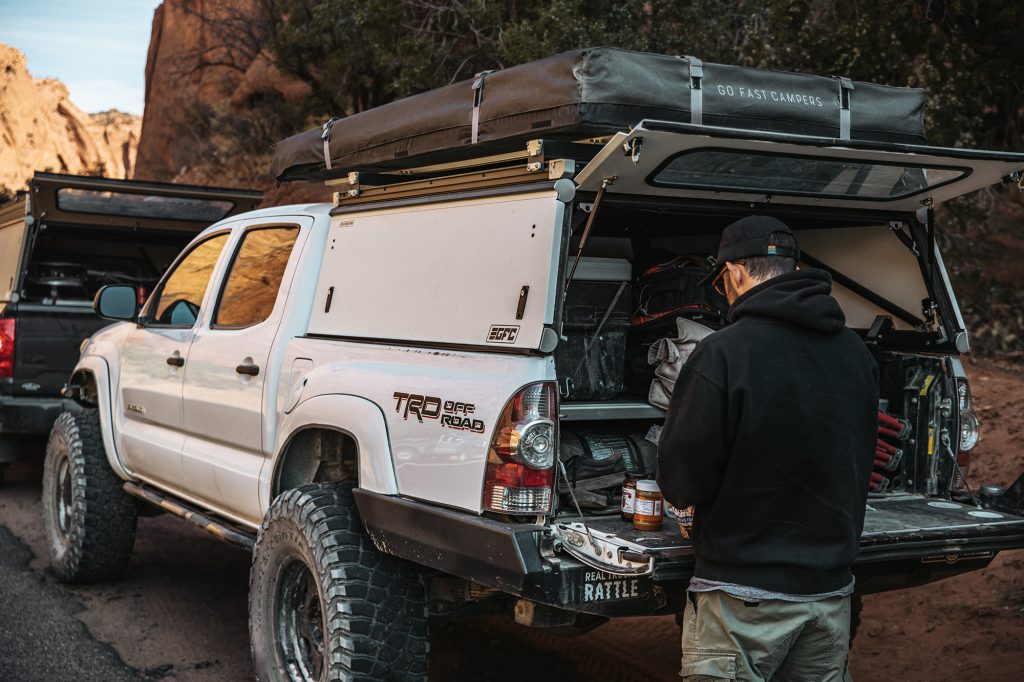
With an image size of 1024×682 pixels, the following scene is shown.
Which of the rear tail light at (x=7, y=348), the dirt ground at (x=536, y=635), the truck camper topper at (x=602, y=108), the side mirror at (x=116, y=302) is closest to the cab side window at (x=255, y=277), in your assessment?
the truck camper topper at (x=602, y=108)

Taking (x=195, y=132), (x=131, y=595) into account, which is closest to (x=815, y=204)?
(x=131, y=595)

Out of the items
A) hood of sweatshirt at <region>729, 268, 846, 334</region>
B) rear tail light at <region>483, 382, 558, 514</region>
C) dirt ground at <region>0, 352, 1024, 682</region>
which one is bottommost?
dirt ground at <region>0, 352, 1024, 682</region>

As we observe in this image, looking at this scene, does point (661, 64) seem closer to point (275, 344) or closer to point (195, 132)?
point (275, 344)

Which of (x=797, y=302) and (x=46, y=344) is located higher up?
(x=797, y=302)

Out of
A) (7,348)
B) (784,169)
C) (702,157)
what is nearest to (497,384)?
(702,157)

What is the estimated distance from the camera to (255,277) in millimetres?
5098

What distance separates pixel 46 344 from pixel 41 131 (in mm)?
40479

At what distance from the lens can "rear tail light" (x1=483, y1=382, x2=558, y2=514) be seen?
10.8 ft

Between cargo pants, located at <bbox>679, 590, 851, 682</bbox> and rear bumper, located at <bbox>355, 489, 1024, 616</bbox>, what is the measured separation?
0.22 m

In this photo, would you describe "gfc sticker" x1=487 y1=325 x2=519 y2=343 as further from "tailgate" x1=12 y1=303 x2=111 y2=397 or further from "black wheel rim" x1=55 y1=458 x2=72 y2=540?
"tailgate" x1=12 y1=303 x2=111 y2=397

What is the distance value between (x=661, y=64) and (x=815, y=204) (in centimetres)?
105

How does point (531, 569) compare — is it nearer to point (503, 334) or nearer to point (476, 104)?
point (503, 334)

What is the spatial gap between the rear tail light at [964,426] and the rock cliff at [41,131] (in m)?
38.7

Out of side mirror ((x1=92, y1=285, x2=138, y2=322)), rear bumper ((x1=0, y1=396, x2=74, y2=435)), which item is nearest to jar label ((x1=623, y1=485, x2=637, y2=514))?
side mirror ((x1=92, y1=285, x2=138, y2=322))
